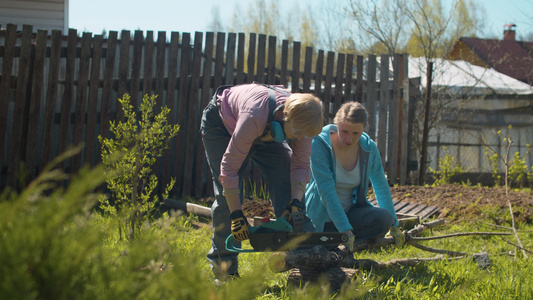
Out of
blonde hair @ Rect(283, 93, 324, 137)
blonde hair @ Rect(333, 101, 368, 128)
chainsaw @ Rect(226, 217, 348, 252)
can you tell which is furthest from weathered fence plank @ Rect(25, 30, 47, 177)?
blonde hair @ Rect(283, 93, 324, 137)

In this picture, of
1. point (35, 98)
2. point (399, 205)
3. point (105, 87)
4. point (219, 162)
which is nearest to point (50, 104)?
point (35, 98)

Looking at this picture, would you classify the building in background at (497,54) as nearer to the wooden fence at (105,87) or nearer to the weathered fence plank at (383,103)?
the weathered fence plank at (383,103)

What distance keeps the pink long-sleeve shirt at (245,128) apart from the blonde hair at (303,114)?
0.57 feet

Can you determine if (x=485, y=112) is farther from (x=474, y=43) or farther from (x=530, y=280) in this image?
(x=530, y=280)

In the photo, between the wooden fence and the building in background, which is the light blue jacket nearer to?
the wooden fence

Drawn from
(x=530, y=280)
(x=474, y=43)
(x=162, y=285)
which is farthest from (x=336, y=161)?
(x=474, y=43)

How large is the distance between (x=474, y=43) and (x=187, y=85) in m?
21.6

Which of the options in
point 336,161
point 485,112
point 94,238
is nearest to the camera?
point 94,238

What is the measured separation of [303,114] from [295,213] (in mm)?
671

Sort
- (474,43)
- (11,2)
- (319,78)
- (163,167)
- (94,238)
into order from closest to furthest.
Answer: (94,238) < (163,167) < (319,78) < (11,2) < (474,43)

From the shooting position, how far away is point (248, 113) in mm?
3289

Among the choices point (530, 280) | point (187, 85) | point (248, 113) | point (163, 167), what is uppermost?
point (187, 85)

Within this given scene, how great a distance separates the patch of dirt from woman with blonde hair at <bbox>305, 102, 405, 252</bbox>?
1.54m

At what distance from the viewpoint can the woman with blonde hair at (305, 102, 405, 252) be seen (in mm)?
4098
